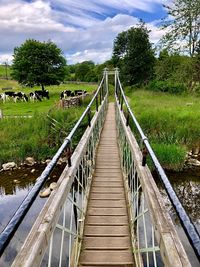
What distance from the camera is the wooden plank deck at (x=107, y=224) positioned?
3.29 metres

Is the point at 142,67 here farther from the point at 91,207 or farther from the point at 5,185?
the point at 91,207

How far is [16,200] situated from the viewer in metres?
10.2

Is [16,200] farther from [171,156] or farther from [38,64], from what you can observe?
[38,64]

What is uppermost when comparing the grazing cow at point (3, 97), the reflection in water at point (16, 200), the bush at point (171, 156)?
the grazing cow at point (3, 97)

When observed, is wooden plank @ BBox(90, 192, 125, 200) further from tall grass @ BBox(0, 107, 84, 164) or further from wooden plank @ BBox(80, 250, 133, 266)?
tall grass @ BBox(0, 107, 84, 164)

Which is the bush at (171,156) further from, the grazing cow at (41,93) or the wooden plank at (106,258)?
the grazing cow at (41,93)

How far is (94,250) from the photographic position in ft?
11.2

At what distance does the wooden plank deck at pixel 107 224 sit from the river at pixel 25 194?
248cm

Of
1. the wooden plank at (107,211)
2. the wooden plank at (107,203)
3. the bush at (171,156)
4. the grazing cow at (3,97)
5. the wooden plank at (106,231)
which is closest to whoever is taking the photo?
the wooden plank at (106,231)

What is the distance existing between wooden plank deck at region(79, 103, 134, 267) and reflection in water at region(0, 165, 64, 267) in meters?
2.64

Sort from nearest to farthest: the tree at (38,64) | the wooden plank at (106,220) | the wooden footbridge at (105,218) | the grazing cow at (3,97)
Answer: the wooden footbridge at (105,218) < the wooden plank at (106,220) < the grazing cow at (3,97) < the tree at (38,64)

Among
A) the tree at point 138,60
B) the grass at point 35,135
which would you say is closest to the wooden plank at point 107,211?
the grass at point 35,135

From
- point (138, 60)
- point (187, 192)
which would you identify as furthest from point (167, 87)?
point (187, 192)

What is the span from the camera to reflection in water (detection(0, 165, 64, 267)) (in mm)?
6933
